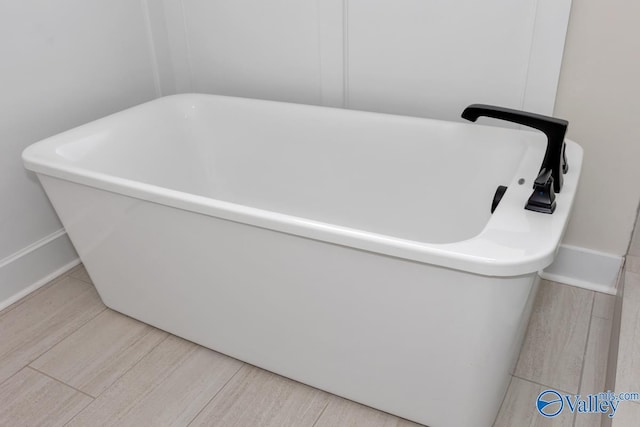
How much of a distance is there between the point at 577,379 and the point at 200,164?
1.43m

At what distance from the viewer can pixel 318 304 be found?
1210mm

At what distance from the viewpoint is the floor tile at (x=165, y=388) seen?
4.39 feet

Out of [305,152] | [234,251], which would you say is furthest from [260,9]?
[234,251]

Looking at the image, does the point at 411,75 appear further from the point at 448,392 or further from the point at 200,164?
the point at 448,392

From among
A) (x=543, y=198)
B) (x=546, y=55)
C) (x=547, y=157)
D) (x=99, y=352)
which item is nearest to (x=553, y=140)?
(x=547, y=157)

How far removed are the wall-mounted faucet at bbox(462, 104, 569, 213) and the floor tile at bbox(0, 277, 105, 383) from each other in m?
1.36

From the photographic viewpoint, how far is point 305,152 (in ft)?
5.95

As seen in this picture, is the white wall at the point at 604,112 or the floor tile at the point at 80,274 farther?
the floor tile at the point at 80,274

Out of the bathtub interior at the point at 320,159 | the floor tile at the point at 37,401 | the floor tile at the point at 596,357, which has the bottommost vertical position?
the floor tile at the point at 37,401

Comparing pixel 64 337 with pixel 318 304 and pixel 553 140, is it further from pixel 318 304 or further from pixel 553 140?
pixel 553 140

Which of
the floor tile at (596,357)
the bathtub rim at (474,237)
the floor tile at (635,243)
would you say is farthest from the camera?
the floor tile at (635,243)

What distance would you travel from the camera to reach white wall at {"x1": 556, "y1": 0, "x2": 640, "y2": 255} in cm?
143

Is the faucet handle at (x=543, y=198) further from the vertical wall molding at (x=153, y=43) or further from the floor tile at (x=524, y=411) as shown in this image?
the vertical wall molding at (x=153, y=43)

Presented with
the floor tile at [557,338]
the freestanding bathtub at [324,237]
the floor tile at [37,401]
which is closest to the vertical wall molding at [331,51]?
the freestanding bathtub at [324,237]
